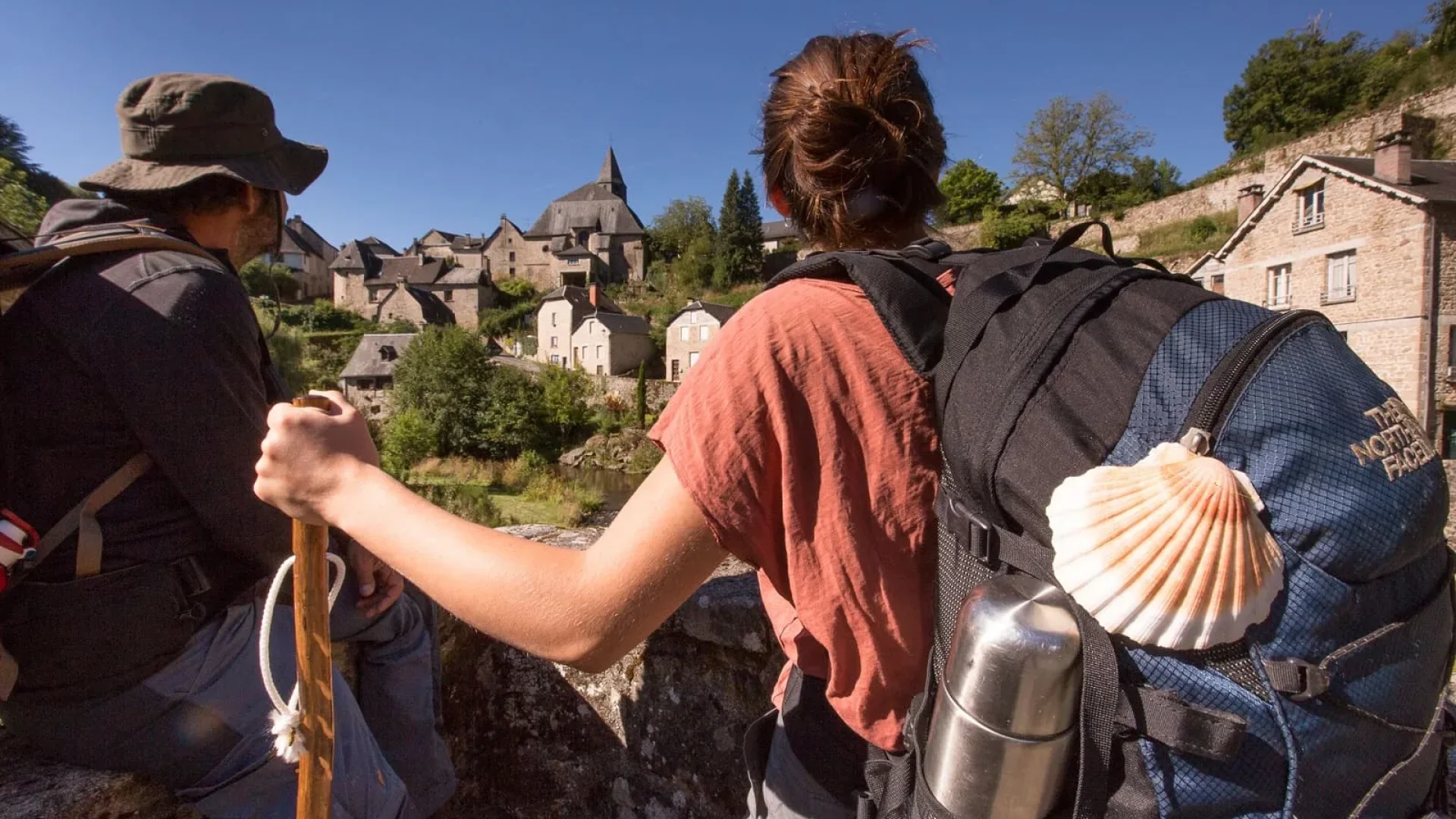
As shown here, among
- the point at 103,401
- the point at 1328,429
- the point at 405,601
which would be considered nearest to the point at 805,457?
the point at 1328,429

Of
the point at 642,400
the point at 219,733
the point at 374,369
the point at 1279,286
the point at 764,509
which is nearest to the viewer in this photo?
the point at 764,509

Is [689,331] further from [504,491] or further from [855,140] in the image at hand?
[855,140]

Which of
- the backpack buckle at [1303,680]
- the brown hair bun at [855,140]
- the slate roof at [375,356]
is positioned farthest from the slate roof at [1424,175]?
the slate roof at [375,356]

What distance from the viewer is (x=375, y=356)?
147 feet

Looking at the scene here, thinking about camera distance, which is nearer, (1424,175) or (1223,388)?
(1223,388)

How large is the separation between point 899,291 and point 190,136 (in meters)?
1.98

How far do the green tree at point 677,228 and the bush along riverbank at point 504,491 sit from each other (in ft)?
117

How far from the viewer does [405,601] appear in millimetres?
2189

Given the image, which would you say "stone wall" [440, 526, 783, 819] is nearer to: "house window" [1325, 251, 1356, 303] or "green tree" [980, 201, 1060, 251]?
"house window" [1325, 251, 1356, 303]

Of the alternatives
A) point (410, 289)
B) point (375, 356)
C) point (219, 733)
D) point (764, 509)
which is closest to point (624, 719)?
point (219, 733)

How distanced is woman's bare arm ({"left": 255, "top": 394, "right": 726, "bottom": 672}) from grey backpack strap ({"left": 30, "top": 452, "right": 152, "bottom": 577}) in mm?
829

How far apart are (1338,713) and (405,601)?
2149 millimetres

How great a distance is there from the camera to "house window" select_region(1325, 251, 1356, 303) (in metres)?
21.5

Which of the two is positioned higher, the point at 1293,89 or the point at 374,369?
the point at 1293,89
